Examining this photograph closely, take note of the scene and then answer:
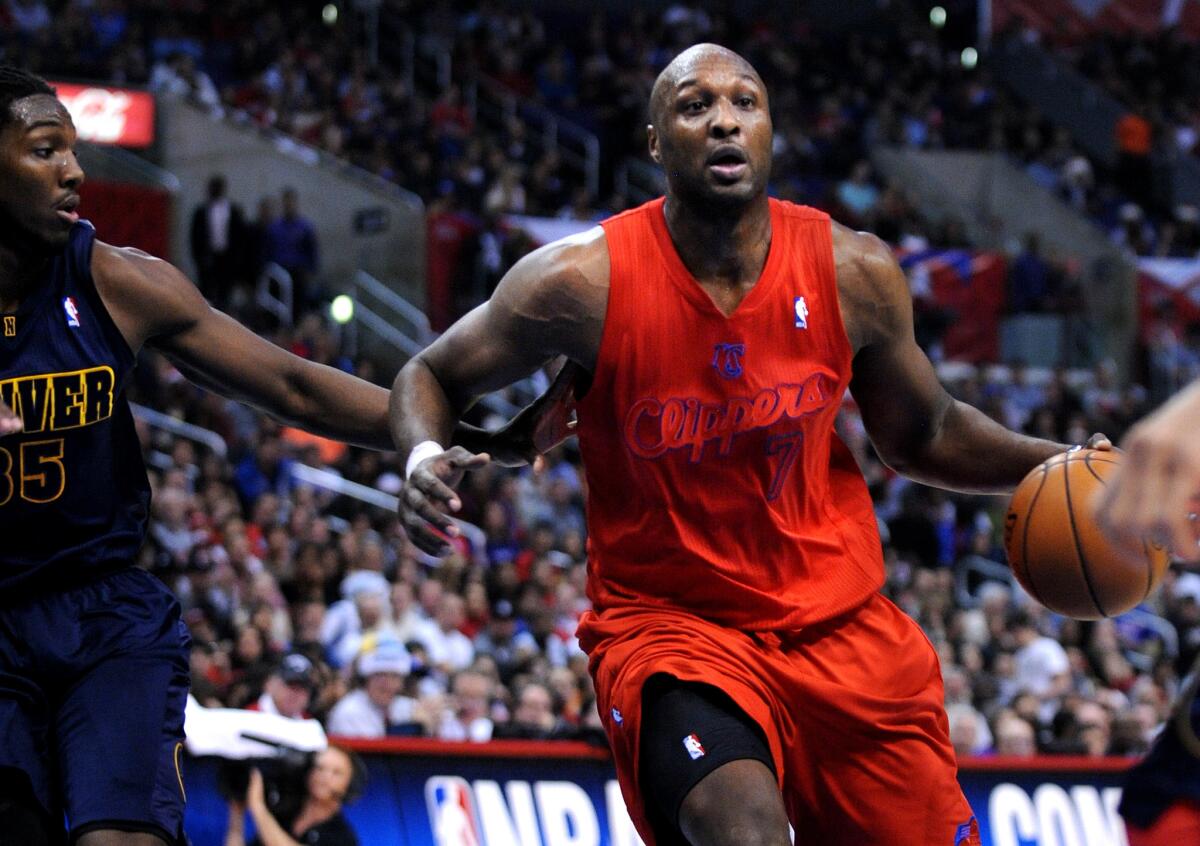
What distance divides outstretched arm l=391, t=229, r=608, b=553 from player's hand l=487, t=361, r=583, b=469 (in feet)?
0.51

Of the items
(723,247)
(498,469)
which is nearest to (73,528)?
(723,247)

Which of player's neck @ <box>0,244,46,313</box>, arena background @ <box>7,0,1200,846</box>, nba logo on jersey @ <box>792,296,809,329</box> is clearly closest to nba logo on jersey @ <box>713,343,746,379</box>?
nba logo on jersey @ <box>792,296,809,329</box>

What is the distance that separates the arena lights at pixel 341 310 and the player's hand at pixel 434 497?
1226 centimetres

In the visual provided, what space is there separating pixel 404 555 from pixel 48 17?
339 inches

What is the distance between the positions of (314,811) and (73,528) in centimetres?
366

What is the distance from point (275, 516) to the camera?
11.8 m

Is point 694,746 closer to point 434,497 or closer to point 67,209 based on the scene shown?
point 434,497

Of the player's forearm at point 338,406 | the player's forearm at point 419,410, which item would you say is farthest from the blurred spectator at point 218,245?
the player's forearm at point 419,410

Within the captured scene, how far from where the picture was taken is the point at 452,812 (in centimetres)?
782

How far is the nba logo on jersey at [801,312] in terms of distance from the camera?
4336 millimetres

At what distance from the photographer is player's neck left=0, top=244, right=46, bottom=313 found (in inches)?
155

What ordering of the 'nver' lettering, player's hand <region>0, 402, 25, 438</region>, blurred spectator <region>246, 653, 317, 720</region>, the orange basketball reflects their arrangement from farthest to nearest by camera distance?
blurred spectator <region>246, 653, 317, 720</region>
the orange basketball
the 'nver' lettering
player's hand <region>0, 402, 25, 438</region>

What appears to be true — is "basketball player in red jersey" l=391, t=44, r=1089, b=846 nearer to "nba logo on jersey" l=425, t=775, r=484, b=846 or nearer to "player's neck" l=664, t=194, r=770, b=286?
"player's neck" l=664, t=194, r=770, b=286

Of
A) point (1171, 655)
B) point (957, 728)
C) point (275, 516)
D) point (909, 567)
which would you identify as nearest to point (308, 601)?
point (275, 516)
